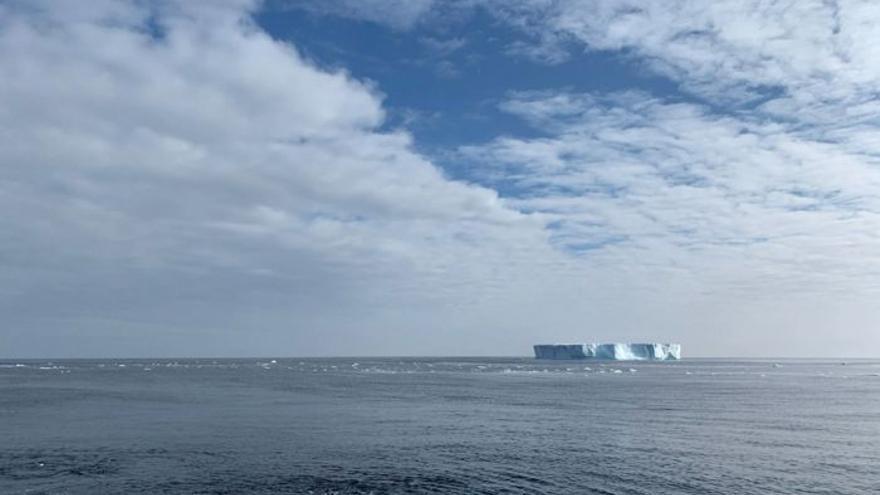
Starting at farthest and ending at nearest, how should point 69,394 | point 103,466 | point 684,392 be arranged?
1. point 684,392
2. point 69,394
3. point 103,466

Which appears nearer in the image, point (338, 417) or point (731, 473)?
point (731, 473)

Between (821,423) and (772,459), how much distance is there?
21.2 m

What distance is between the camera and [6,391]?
8638 cm

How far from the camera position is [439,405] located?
68.1 metres

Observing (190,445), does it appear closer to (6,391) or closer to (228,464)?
(228,464)

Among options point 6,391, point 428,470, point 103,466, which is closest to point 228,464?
point 103,466

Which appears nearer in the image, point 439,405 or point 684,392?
point 439,405

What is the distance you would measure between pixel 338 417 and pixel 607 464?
27.0 metres

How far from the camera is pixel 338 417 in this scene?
57531 mm

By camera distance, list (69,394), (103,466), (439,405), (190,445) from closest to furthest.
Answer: (103,466) → (190,445) → (439,405) → (69,394)

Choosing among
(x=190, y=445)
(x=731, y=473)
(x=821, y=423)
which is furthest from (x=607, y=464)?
(x=821, y=423)

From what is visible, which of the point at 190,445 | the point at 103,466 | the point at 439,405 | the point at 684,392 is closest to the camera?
the point at 103,466

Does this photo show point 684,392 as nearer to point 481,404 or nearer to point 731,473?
point 481,404

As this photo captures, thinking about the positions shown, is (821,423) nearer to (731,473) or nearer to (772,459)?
(772,459)
